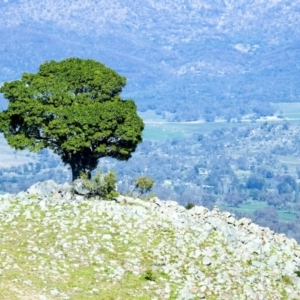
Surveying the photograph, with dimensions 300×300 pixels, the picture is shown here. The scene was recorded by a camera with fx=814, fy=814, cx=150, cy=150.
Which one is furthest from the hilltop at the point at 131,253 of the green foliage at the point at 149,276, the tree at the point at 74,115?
the tree at the point at 74,115

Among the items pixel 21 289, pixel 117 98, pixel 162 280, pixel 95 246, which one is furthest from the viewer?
pixel 117 98

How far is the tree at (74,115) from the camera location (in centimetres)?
4278

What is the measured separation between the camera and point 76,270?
3011 centimetres

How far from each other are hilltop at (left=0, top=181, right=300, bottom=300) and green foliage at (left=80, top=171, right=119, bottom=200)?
3.72ft

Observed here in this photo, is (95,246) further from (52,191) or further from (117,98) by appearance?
(117,98)

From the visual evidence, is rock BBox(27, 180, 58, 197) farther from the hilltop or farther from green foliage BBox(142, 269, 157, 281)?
green foliage BBox(142, 269, 157, 281)

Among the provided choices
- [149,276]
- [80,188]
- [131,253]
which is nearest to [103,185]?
[80,188]

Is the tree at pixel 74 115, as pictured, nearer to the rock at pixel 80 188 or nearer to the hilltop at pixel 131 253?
the rock at pixel 80 188

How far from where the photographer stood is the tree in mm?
42781

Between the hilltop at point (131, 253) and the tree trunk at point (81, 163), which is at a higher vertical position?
the tree trunk at point (81, 163)

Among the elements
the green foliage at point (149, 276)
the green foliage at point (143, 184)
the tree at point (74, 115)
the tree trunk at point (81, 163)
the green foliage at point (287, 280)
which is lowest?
the green foliage at point (287, 280)

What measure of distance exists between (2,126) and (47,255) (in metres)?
15.7

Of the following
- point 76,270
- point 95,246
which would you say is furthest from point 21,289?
point 95,246

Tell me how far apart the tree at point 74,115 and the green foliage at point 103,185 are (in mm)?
3542
